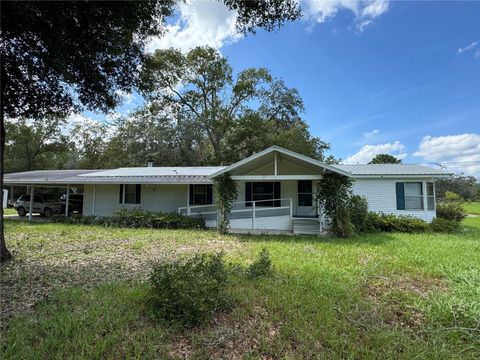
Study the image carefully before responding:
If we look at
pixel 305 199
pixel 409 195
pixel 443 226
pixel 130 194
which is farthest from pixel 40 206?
pixel 443 226

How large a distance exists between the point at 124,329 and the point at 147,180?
1287 cm

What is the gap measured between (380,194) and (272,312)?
14.1 m

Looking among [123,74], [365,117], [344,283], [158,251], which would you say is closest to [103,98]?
[123,74]

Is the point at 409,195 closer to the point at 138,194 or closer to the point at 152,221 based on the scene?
the point at 152,221

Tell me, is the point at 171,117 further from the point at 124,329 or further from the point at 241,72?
the point at 124,329

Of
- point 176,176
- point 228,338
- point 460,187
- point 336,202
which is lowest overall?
point 228,338

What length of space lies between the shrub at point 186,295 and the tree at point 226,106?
80.7 feet

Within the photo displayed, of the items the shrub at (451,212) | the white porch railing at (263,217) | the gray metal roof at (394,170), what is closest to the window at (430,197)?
the gray metal roof at (394,170)

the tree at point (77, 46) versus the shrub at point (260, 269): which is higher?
the tree at point (77, 46)

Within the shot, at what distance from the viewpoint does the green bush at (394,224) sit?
43.8ft

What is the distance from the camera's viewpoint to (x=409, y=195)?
1599cm

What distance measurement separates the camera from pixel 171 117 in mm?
31719

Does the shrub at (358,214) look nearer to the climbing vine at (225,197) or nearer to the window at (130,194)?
the climbing vine at (225,197)

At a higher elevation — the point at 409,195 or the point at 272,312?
the point at 409,195
